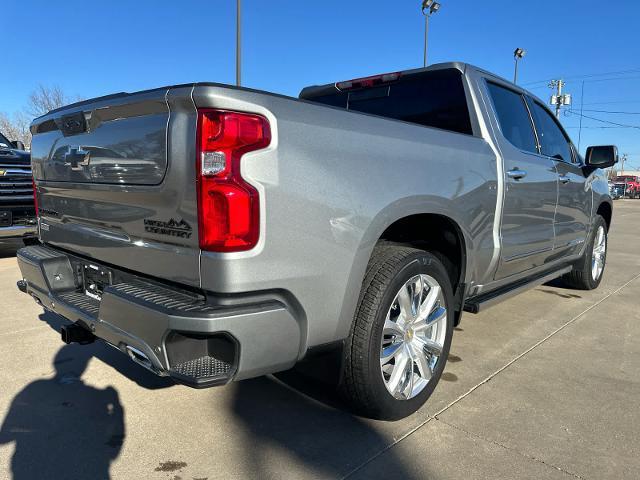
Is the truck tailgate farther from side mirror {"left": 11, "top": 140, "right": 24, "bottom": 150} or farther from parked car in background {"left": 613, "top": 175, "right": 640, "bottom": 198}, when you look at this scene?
parked car in background {"left": 613, "top": 175, "right": 640, "bottom": 198}

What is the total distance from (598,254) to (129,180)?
5444 millimetres

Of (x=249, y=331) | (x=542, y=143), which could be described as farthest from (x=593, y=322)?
(x=249, y=331)

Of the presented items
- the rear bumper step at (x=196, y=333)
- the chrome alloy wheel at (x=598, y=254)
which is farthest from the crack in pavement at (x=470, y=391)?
the rear bumper step at (x=196, y=333)

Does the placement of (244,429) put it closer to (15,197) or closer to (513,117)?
(513,117)

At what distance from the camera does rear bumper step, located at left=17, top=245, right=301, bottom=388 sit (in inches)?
69.4

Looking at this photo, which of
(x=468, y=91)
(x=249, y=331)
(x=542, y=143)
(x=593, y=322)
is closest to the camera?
(x=249, y=331)

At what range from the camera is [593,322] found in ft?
14.4

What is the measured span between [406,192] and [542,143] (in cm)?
224

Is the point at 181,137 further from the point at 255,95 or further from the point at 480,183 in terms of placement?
the point at 480,183

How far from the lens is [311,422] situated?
2555 mm

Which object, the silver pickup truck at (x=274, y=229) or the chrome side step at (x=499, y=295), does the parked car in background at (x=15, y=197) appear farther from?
the chrome side step at (x=499, y=295)

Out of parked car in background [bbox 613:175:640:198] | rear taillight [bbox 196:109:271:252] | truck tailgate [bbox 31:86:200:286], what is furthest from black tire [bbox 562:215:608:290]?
parked car in background [bbox 613:175:640:198]

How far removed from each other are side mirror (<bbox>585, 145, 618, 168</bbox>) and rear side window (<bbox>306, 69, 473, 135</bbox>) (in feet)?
7.20

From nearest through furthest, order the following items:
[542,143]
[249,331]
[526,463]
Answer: [249,331] < [526,463] < [542,143]
